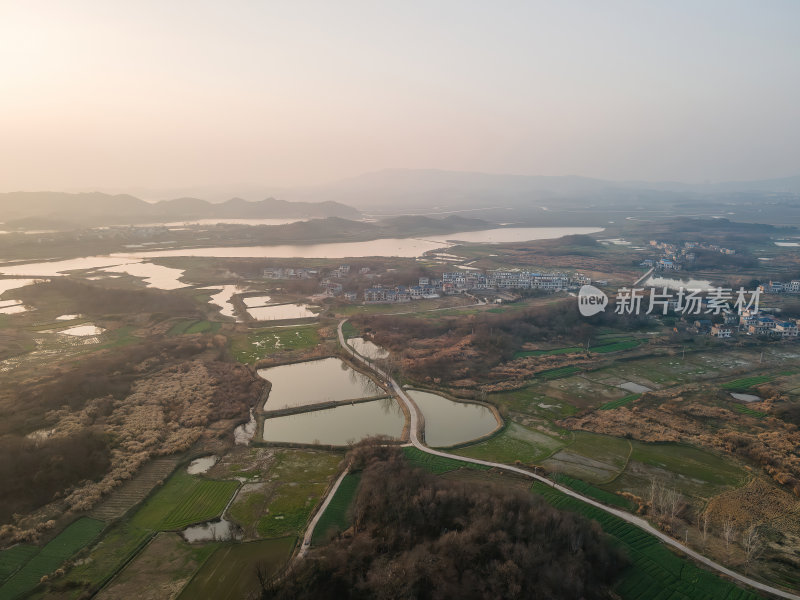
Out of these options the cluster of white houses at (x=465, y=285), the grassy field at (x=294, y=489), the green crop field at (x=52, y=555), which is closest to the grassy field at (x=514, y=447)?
the grassy field at (x=294, y=489)

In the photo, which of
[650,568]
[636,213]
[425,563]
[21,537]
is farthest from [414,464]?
[636,213]

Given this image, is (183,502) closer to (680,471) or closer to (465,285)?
(680,471)

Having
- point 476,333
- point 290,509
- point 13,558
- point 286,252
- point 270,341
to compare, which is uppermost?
point 286,252

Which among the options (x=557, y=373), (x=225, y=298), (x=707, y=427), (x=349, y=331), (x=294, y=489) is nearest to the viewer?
(x=294, y=489)

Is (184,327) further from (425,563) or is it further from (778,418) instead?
(778,418)

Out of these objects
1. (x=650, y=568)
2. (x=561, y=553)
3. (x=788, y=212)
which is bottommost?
(x=650, y=568)
